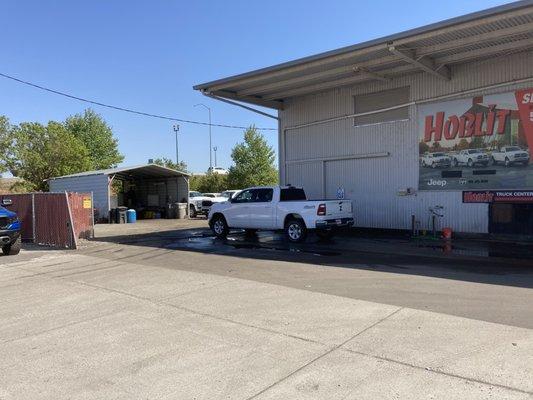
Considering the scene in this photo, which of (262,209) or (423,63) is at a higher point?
(423,63)

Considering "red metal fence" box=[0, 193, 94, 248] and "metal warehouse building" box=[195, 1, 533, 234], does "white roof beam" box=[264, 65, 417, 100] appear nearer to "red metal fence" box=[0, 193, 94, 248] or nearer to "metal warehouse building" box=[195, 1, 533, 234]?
"metal warehouse building" box=[195, 1, 533, 234]

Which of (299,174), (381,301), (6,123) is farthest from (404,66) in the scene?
(6,123)

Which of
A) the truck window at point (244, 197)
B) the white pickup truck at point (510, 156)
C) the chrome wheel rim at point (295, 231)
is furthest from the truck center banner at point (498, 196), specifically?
the truck window at point (244, 197)

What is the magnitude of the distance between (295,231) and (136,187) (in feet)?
74.4

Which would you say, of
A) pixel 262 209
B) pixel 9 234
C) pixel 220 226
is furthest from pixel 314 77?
pixel 9 234

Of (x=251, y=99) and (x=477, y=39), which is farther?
(x=251, y=99)

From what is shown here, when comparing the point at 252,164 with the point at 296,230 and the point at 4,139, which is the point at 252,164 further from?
the point at 296,230

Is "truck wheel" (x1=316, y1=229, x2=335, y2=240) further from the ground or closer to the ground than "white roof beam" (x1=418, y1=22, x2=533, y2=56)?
closer to the ground

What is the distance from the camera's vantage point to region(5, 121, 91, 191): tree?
41438 mm

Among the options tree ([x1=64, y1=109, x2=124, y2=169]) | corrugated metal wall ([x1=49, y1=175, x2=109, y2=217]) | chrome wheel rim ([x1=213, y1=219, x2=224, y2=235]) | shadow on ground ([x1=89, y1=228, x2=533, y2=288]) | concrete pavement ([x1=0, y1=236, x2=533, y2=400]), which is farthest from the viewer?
tree ([x1=64, y1=109, x2=124, y2=169])

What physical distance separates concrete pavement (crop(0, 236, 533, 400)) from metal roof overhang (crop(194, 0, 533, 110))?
779cm

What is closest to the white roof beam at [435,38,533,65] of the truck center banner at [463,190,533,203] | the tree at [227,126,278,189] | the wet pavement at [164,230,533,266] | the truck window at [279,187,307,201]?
the truck center banner at [463,190,533,203]

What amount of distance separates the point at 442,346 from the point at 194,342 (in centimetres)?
269

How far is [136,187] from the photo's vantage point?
117 ft
